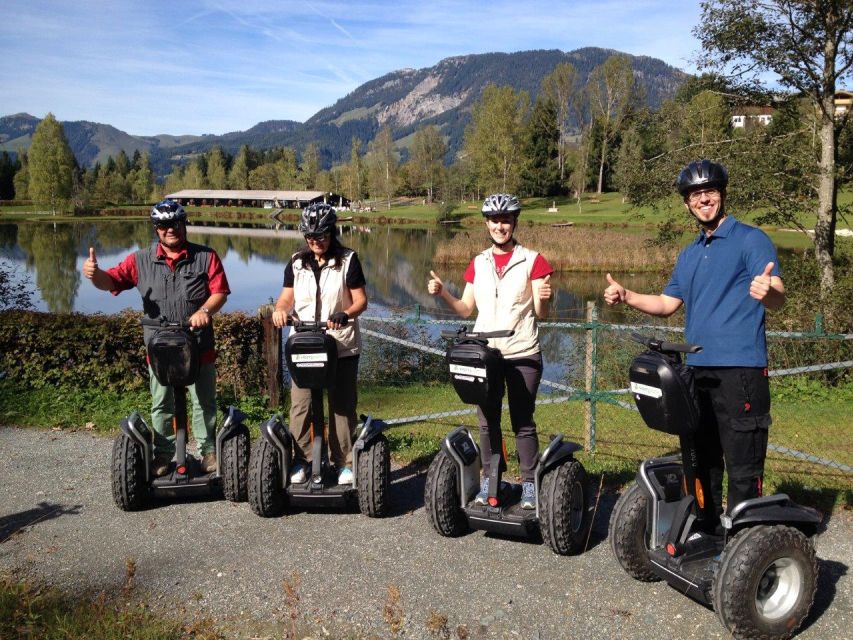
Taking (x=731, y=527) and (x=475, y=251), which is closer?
(x=731, y=527)

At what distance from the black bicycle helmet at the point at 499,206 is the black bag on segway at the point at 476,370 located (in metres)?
0.73

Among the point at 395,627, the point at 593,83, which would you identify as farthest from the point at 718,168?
the point at 593,83

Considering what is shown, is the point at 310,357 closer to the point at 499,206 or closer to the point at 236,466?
the point at 236,466

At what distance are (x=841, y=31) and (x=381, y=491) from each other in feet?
39.0

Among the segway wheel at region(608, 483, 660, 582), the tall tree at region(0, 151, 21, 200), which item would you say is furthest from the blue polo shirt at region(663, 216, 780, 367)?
the tall tree at region(0, 151, 21, 200)

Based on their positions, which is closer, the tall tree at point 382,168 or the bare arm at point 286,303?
the bare arm at point 286,303

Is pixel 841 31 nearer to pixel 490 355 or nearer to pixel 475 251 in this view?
pixel 490 355

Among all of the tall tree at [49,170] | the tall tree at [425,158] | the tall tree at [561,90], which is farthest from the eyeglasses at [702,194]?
the tall tree at [425,158]

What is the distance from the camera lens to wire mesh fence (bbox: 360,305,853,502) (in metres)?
6.18

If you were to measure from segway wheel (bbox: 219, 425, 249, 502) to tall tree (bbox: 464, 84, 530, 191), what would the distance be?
5890 cm

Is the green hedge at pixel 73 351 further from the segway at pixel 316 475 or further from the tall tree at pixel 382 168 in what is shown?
the tall tree at pixel 382 168

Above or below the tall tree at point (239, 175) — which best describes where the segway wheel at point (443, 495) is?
below

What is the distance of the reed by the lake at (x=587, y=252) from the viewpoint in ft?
84.2

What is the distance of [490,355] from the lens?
3904mm
